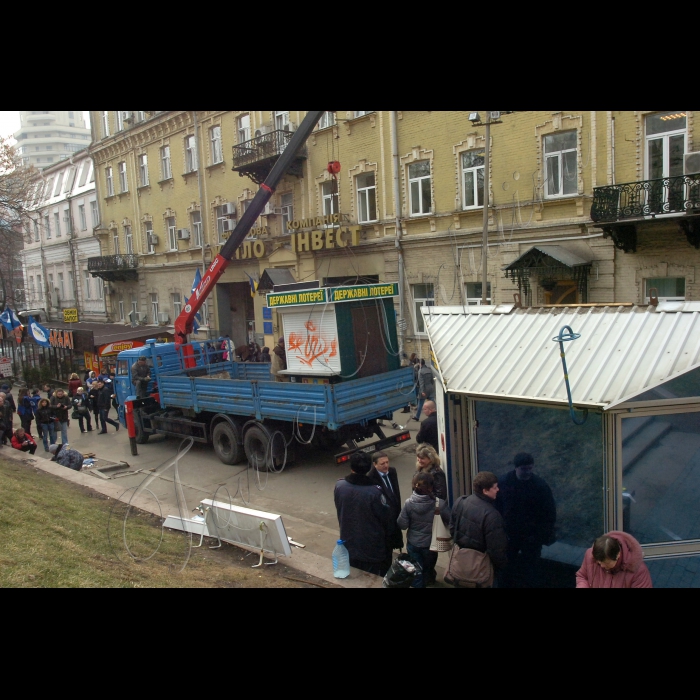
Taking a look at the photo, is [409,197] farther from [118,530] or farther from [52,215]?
[52,215]

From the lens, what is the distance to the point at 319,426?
10664mm

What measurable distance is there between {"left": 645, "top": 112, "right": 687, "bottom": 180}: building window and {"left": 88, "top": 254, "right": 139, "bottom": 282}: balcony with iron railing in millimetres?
24921

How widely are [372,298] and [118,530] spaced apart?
5875 mm

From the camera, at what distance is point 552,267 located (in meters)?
14.9

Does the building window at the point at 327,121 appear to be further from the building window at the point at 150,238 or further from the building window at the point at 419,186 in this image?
the building window at the point at 150,238

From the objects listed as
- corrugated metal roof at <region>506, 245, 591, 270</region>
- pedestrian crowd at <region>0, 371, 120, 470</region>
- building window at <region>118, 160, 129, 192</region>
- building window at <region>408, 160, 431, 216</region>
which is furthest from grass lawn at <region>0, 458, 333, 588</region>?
building window at <region>118, 160, 129, 192</region>

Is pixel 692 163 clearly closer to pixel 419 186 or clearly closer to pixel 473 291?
pixel 473 291

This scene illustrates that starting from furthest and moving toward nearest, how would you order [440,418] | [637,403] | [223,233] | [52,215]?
[52,215], [223,233], [440,418], [637,403]

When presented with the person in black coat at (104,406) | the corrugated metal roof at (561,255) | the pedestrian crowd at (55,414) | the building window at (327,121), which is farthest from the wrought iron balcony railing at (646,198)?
the person in black coat at (104,406)

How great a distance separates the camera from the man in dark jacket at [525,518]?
5.07m

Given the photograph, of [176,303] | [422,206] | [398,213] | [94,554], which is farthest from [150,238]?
[94,554]

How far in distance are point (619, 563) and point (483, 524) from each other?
106 cm

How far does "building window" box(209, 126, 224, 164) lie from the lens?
25547 mm

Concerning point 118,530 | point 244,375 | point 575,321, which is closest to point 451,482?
point 575,321
